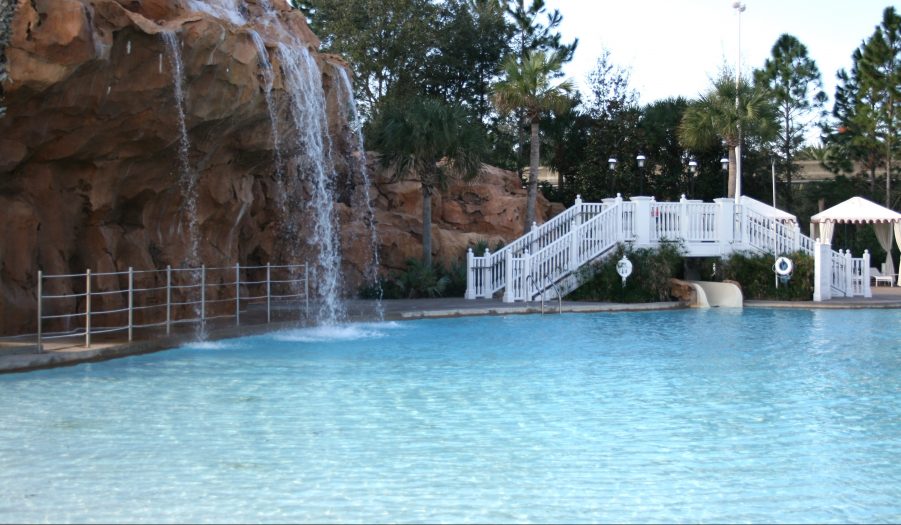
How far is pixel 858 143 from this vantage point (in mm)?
40281

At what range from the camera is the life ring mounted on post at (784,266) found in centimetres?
2284

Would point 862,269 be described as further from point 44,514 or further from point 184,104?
point 44,514

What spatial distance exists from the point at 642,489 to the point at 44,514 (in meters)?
3.89

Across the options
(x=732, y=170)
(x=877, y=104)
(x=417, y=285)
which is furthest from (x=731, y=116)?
(x=877, y=104)

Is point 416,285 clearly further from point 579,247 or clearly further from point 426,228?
point 579,247

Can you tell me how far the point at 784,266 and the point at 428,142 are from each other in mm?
8917

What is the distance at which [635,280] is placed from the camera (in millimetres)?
22812

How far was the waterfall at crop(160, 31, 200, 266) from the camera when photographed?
13.1m

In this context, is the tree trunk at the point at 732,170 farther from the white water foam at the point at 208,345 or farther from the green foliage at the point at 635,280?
the white water foam at the point at 208,345

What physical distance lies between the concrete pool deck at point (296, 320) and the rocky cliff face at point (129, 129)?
163cm

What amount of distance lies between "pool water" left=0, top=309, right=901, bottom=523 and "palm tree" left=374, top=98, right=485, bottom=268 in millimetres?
9166

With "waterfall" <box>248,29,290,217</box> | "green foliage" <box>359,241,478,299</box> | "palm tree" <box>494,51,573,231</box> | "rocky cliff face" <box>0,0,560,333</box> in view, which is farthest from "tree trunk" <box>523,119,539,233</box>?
"rocky cliff face" <box>0,0,560,333</box>

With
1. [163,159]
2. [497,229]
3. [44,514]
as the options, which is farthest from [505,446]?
[497,229]

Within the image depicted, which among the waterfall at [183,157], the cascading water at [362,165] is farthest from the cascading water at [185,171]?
the cascading water at [362,165]
